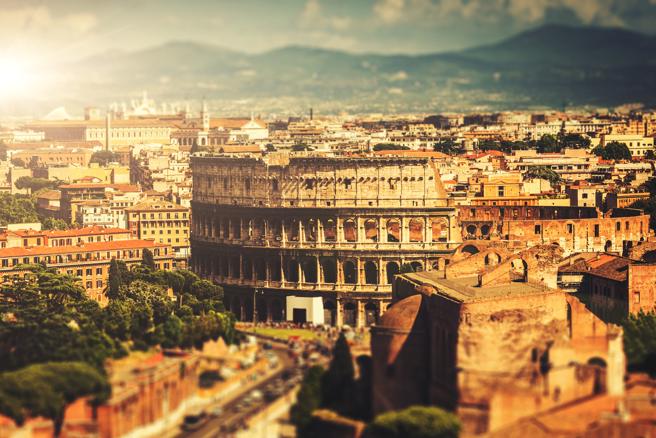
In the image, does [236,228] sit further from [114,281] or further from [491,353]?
[491,353]

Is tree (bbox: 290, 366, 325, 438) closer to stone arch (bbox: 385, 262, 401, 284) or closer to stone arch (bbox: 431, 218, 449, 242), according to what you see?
stone arch (bbox: 385, 262, 401, 284)

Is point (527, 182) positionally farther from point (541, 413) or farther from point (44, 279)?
point (541, 413)

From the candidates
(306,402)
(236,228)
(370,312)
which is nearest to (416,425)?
(306,402)

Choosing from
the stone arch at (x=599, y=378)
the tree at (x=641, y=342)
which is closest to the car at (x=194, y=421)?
the stone arch at (x=599, y=378)

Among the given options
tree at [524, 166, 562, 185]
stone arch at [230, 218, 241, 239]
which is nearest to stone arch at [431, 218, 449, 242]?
stone arch at [230, 218, 241, 239]

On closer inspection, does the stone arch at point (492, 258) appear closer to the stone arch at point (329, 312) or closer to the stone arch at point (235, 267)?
the stone arch at point (329, 312)
